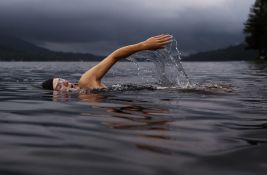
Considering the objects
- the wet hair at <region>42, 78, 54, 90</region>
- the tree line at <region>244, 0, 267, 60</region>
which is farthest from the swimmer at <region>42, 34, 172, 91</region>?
the tree line at <region>244, 0, 267, 60</region>

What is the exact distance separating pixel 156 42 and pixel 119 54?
1049 millimetres

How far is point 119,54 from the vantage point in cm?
1063

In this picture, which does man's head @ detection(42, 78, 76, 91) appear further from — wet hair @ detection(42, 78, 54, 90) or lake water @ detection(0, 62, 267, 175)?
lake water @ detection(0, 62, 267, 175)

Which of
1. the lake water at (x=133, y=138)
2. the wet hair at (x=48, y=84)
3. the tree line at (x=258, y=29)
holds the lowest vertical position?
the lake water at (x=133, y=138)

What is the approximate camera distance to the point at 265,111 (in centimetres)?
740

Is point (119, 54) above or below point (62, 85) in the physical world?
above

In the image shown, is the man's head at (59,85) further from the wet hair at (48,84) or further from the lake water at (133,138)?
the lake water at (133,138)

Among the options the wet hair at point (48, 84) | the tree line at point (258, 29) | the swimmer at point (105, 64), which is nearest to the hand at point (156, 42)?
the swimmer at point (105, 64)

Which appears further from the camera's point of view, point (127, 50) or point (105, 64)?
point (105, 64)

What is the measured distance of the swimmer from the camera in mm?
10148

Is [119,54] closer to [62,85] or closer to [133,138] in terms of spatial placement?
[62,85]

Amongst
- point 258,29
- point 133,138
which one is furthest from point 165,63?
point 258,29

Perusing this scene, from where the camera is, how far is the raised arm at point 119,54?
10.1m

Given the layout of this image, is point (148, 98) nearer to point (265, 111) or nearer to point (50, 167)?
point (265, 111)
